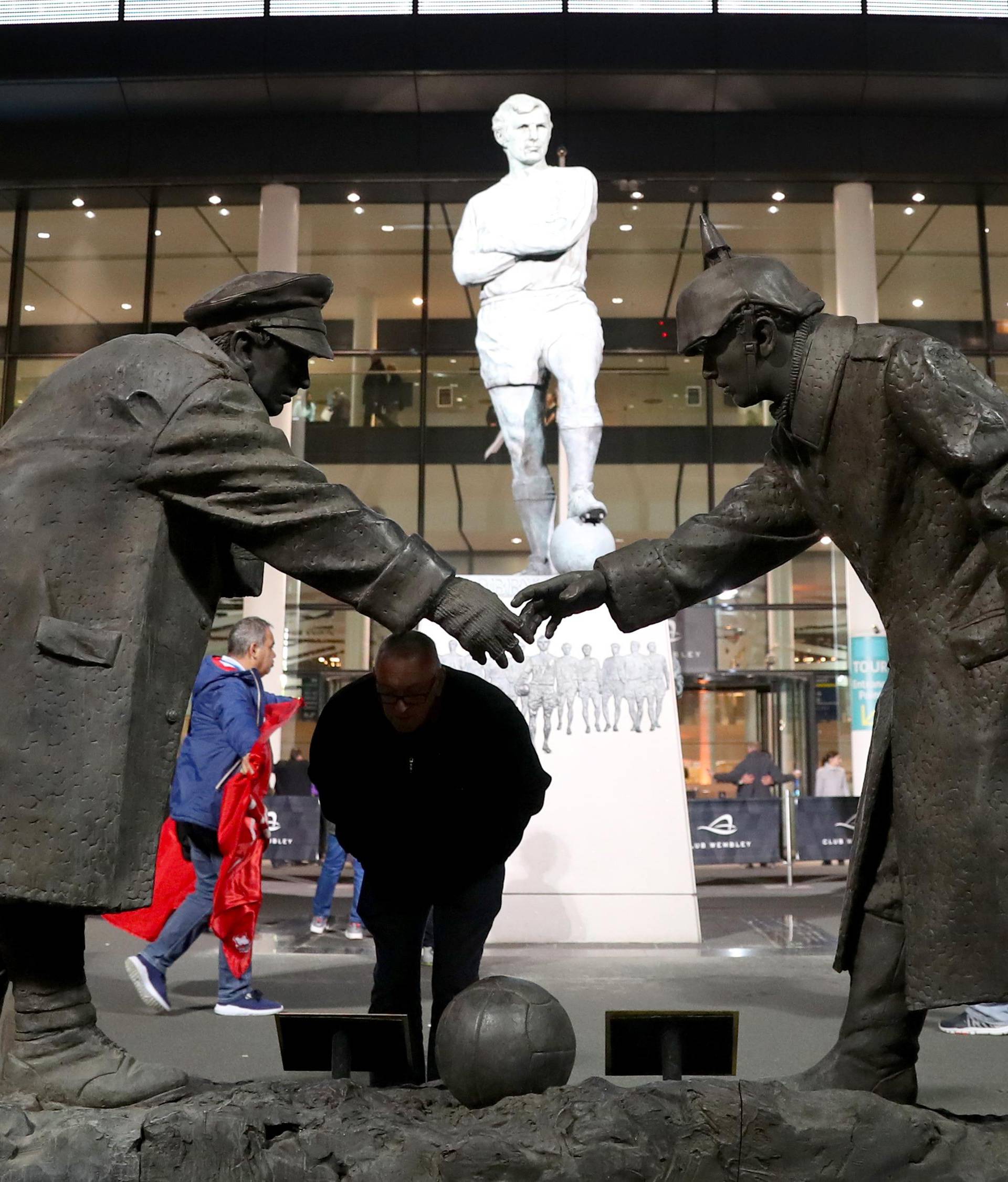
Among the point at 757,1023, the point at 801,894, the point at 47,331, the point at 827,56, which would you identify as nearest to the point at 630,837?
the point at 757,1023

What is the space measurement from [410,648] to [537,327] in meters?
4.79

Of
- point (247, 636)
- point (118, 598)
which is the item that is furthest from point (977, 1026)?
point (118, 598)

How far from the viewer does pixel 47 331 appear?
61.0ft

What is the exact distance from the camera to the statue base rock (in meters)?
2.44

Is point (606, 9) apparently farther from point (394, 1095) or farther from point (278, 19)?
point (394, 1095)

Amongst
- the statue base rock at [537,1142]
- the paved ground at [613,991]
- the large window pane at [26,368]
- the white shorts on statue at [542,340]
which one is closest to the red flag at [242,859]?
the paved ground at [613,991]

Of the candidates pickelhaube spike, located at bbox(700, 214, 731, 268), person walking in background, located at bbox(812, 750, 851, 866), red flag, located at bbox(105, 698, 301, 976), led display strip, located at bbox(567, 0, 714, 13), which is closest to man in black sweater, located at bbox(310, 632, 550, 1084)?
pickelhaube spike, located at bbox(700, 214, 731, 268)

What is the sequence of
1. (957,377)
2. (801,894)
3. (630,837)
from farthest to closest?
(801,894) < (630,837) < (957,377)

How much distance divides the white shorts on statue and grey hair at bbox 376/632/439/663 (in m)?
4.59

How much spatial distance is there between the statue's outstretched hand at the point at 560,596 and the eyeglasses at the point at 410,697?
0.38m

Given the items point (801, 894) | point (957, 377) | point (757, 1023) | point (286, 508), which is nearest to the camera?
point (957, 377)

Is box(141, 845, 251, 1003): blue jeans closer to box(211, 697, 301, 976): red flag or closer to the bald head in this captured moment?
box(211, 697, 301, 976): red flag

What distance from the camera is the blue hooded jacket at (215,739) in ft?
17.4

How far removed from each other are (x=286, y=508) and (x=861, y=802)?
4.63 ft
